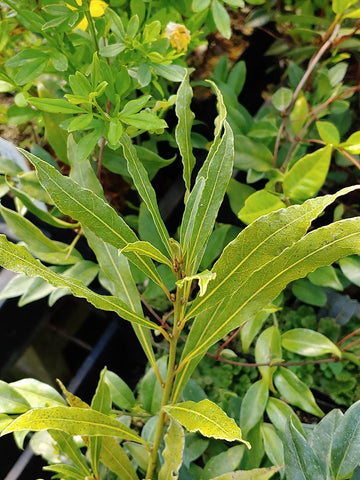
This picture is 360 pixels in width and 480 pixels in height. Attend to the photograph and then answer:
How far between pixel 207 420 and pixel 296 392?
332 millimetres

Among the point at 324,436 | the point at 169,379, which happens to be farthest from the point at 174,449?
the point at 324,436

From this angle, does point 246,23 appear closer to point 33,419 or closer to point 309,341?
point 309,341

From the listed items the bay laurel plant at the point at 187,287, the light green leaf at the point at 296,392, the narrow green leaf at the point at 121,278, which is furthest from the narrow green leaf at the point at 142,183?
the light green leaf at the point at 296,392

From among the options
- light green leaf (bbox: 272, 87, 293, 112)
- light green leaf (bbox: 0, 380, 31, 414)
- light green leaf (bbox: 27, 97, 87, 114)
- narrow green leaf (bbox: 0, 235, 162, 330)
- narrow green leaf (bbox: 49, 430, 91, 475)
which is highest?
light green leaf (bbox: 27, 97, 87, 114)

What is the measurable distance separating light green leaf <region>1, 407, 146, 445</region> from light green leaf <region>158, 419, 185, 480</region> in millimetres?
53

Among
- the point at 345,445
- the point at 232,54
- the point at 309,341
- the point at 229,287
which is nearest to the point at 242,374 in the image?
the point at 309,341

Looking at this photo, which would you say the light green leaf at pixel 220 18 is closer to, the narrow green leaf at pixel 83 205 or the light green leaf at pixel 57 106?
the light green leaf at pixel 57 106

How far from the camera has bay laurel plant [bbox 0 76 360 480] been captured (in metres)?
0.45

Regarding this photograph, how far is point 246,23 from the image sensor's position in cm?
112

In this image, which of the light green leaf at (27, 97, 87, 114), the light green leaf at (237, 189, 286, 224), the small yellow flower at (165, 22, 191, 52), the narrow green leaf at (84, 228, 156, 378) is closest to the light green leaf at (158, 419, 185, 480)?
the narrow green leaf at (84, 228, 156, 378)

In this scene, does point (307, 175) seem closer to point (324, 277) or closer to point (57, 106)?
point (324, 277)

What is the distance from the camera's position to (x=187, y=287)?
0.56 metres

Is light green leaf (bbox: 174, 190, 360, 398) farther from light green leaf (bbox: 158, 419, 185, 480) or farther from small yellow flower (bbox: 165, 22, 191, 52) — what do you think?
small yellow flower (bbox: 165, 22, 191, 52)

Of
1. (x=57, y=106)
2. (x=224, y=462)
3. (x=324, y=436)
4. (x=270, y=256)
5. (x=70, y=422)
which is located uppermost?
(x=57, y=106)
